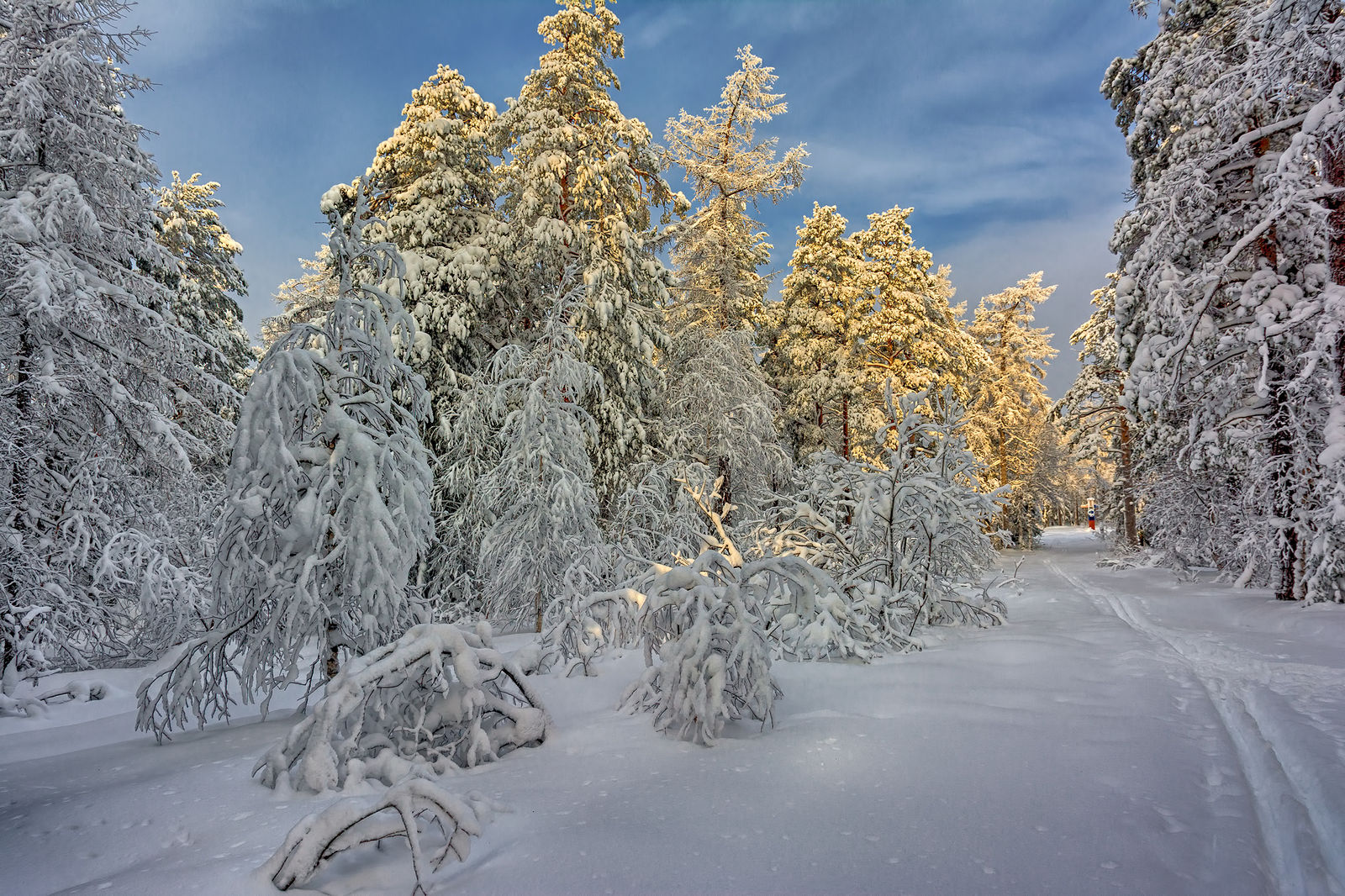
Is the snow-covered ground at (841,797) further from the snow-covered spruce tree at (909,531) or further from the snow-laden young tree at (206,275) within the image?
the snow-laden young tree at (206,275)

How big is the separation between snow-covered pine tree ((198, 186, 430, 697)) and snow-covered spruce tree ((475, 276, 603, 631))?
19.8 feet

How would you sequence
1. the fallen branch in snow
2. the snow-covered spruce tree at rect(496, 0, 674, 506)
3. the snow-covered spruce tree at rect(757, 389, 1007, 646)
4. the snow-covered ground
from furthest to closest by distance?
the snow-covered spruce tree at rect(496, 0, 674, 506) → the snow-covered spruce tree at rect(757, 389, 1007, 646) → the fallen branch in snow → the snow-covered ground

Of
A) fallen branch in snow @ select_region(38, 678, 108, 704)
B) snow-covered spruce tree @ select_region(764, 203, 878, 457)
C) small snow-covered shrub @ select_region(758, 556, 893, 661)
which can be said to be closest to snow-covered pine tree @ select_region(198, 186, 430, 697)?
small snow-covered shrub @ select_region(758, 556, 893, 661)

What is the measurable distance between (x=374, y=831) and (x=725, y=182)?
18.1 metres

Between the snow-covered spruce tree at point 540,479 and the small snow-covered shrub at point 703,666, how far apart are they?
21.1 ft

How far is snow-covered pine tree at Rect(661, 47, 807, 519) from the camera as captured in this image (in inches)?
631

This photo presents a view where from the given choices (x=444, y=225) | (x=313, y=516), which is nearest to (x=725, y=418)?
(x=444, y=225)

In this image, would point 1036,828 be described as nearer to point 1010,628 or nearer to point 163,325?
point 1010,628

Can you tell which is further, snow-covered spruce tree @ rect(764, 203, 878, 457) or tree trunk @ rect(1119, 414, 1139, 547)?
tree trunk @ rect(1119, 414, 1139, 547)

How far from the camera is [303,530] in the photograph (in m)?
4.79

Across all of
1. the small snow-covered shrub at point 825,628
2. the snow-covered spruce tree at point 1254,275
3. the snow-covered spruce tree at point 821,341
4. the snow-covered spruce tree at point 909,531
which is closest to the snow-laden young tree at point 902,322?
the snow-covered spruce tree at point 821,341

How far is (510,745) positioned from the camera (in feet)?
13.6

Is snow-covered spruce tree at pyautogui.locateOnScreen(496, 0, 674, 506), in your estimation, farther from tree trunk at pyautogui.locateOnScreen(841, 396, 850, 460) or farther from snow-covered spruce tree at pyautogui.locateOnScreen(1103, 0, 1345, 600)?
snow-covered spruce tree at pyautogui.locateOnScreen(1103, 0, 1345, 600)

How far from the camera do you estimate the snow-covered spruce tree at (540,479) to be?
448 inches
